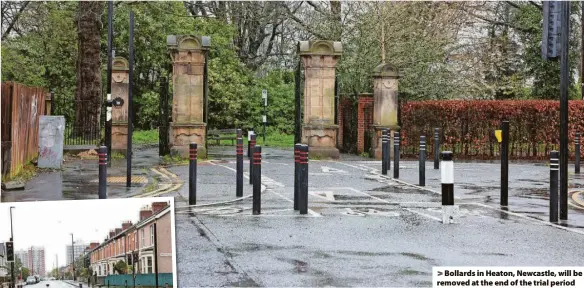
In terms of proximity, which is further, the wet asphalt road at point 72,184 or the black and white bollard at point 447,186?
the wet asphalt road at point 72,184

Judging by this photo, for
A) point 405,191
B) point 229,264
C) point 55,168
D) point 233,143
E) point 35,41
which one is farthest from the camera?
point 35,41

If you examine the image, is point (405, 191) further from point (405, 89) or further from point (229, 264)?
point (405, 89)

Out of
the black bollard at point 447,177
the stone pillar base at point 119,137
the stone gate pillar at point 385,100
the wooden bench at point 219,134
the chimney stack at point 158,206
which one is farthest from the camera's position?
the wooden bench at point 219,134

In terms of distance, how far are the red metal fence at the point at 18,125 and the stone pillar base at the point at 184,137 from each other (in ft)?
14.2

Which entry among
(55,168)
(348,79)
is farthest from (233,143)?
(55,168)

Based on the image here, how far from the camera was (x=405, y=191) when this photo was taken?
53.6 feet

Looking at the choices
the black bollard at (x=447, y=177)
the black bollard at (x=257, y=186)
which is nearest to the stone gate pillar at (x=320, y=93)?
the black bollard at (x=257, y=186)

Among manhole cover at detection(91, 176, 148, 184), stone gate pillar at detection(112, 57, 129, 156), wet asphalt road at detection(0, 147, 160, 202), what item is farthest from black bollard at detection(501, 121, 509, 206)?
stone gate pillar at detection(112, 57, 129, 156)

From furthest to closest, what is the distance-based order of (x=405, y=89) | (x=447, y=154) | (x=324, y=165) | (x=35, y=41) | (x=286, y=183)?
(x=35, y=41) → (x=405, y=89) → (x=324, y=165) → (x=286, y=183) → (x=447, y=154)

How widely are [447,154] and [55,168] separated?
35.4 feet

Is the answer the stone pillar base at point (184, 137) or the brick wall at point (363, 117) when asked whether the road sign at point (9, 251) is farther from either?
the brick wall at point (363, 117)

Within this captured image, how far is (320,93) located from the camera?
26.3 metres

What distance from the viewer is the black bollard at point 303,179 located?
1224 cm

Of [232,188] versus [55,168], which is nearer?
[232,188]
